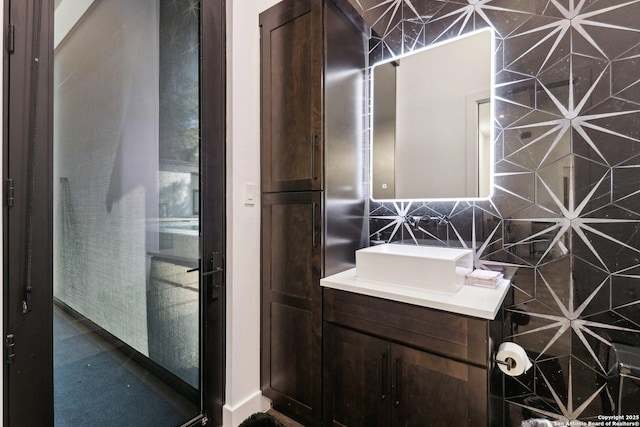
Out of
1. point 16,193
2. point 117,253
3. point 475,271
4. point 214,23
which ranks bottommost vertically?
point 475,271

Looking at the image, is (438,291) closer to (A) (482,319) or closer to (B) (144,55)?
(A) (482,319)

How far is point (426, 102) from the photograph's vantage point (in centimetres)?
184

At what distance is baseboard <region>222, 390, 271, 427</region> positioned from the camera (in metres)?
1.72

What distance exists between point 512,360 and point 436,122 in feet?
4.21

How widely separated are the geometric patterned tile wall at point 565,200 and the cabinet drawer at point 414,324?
559 millimetres

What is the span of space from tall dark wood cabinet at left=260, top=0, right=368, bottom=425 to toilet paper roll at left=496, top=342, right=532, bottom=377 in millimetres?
837

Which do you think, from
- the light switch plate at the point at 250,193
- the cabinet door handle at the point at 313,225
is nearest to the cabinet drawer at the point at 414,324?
the cabinet door handle at the point at 313,225

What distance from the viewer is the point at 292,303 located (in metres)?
1.75

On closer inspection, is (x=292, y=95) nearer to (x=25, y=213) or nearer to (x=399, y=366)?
(x=25, y=213)

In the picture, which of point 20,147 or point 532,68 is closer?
point 20,147

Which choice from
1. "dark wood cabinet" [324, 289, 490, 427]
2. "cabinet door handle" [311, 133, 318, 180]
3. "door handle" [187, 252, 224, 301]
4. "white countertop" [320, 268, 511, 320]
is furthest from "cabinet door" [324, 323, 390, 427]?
"cabinet door handle" [311, 133, 318, 180]

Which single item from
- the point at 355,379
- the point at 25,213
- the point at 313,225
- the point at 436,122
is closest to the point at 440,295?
the point at 355,379

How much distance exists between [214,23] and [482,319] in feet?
6.51

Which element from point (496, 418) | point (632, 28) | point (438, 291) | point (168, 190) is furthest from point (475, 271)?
point (168, 190)
